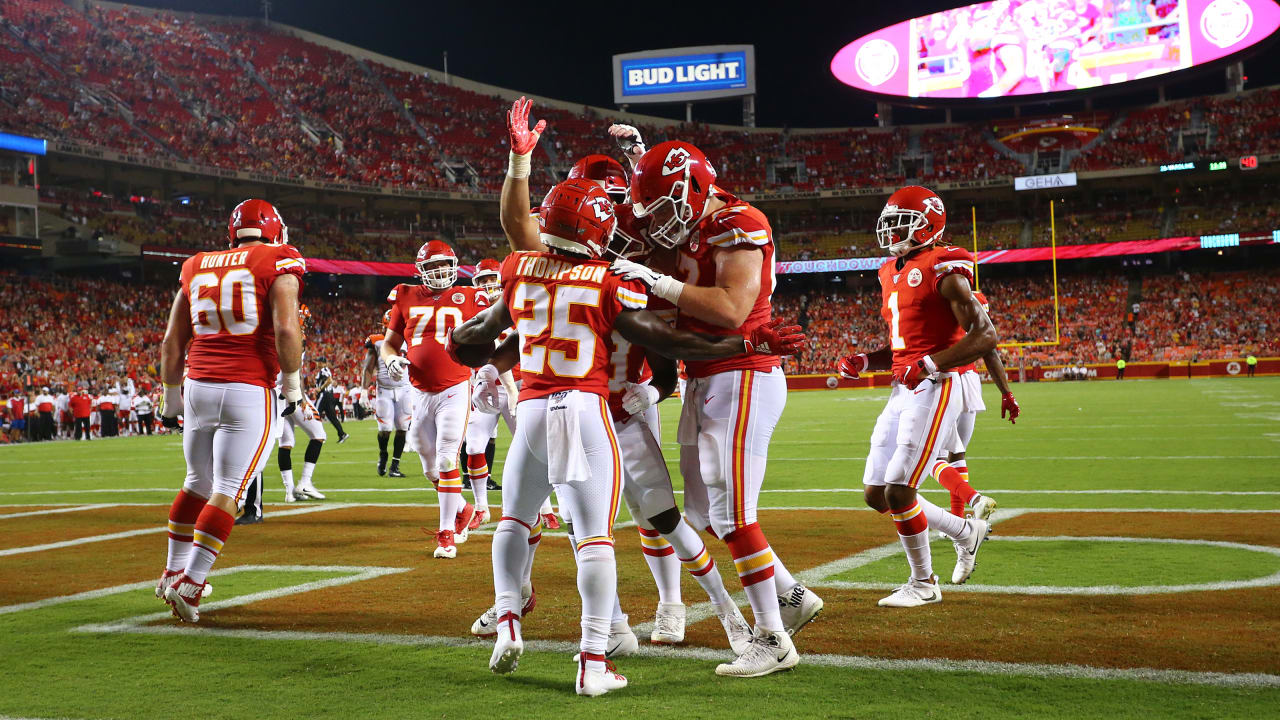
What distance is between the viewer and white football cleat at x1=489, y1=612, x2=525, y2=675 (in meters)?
3.85

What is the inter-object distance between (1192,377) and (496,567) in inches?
1559

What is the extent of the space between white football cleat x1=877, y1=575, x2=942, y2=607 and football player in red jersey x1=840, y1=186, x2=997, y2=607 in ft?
0.09

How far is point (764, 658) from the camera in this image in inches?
155

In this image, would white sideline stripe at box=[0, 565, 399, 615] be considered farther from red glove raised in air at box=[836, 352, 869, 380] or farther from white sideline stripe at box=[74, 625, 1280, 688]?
red glove raised in air at box=[836, 352, 869, 380]

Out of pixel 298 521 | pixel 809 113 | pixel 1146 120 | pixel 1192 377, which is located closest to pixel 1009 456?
pixel 298 521

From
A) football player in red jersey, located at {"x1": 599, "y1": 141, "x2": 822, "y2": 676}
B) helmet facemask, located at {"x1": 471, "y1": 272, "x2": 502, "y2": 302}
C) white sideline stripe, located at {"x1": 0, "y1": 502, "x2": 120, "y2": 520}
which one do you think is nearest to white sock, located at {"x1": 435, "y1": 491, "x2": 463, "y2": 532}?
helmet facemask, located at {"x1": 471, "y1": 272, "x2": 502, "y2": 302}

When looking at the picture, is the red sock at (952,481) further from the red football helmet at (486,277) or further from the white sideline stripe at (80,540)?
the white sideline stripe at (80,540)

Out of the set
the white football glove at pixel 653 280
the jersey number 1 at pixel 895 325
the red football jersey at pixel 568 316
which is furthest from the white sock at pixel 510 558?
the jersey number 1 at pixel 895 325

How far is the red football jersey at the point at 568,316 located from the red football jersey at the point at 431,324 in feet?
12.4

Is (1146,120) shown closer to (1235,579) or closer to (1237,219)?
(1237,219)

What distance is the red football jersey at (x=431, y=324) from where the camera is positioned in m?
7.96

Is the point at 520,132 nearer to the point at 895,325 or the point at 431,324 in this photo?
the point at 895,325

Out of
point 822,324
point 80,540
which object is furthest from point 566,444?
point 822,324

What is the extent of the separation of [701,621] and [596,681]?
130 cm
